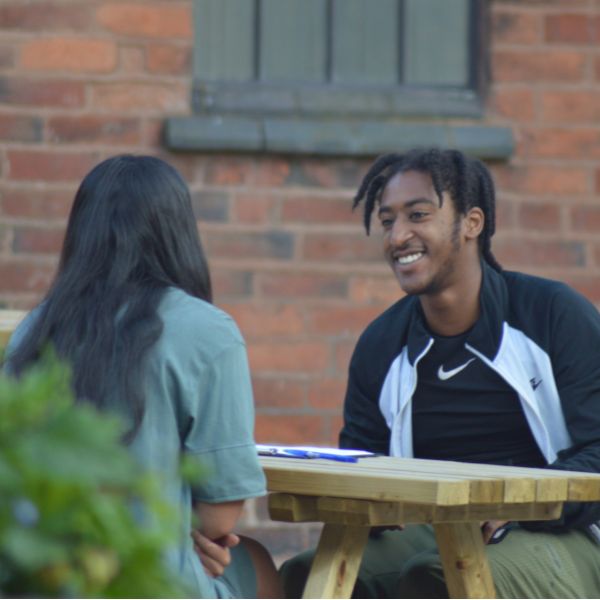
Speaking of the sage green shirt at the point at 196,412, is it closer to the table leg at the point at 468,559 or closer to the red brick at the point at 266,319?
the table leg at the point at 468,559

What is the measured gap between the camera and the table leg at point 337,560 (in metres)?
3.20

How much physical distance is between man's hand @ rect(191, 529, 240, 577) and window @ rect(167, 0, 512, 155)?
2.53m

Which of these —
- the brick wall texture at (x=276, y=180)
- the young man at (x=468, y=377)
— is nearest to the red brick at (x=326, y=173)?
the brick wall texture at (x=276, y=180)

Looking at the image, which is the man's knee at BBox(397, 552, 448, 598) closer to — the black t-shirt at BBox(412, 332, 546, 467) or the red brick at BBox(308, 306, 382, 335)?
the black t-shirt at BBox(412, 332, 546, 467)

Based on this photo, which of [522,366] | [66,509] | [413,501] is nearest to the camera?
[66,509]

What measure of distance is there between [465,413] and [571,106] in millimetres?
2179

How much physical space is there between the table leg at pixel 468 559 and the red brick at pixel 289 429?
211 centimetres

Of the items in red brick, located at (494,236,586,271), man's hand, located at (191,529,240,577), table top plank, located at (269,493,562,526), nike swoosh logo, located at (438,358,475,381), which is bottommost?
man's hand, located at (191,529,240,577)

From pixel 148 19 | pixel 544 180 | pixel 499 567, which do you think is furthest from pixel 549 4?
pixel 499 567

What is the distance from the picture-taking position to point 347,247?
17.7 feet

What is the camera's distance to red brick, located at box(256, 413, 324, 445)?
210 inches

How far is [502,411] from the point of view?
370 centimetres

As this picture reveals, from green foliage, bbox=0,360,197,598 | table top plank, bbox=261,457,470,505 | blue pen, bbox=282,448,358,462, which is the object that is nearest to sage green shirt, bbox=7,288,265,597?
table top plank, bbox=261,457,470,505

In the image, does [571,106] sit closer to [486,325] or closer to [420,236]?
[420,236]
